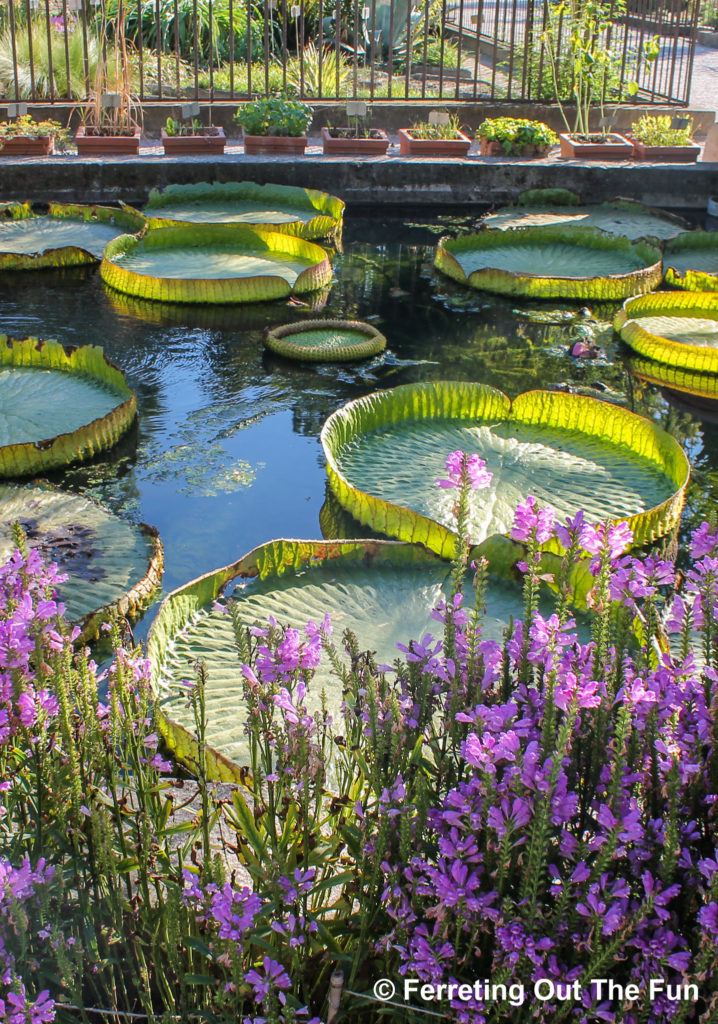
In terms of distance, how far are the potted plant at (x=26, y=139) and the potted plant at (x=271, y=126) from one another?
1.87 metres

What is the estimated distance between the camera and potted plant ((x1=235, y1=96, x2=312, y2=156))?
34.0 ft

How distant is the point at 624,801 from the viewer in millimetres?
1609

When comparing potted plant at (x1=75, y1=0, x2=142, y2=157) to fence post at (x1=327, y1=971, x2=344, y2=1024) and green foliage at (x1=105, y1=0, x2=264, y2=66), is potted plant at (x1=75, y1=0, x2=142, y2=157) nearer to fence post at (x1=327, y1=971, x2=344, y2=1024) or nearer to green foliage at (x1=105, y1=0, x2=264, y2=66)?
green foliage at (x1=105, y1=0, x2=264, y2=66)

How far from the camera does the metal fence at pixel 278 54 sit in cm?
1198

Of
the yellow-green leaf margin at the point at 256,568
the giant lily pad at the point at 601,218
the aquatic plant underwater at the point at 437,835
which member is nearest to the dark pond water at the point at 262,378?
the yellow-green leaf margin at the point at 256,568

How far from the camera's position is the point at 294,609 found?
3.50 meters

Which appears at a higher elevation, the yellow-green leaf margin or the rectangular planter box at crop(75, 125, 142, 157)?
the rectangular planter box at crop(75, 125, 142, 157)

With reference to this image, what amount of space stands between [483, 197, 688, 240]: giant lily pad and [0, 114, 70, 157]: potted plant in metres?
4.24

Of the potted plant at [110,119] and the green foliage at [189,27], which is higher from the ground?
the green foliage at [189,27]

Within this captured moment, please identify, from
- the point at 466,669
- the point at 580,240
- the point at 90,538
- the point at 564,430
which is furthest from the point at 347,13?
the point at 466,669

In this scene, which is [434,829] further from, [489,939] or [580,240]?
[580,240]

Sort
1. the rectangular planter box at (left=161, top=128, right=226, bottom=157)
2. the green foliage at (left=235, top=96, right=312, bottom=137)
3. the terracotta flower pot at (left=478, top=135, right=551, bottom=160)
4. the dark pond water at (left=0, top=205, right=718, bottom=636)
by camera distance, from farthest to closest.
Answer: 1. the terracotta flower pot at (left=478, top=135, right=551, bottom=160)
2. the green foliage at (left=235, top=96, right=312, bottom=137)
3. the rectangular planter box at (left=161, top=128, right=226, bottom=157)
4. the dark pond water at (left=0, top=205, right=718, bottom=636)

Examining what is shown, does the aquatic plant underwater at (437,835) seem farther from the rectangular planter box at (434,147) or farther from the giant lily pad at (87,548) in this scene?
the rectangular planter box at (434,147)

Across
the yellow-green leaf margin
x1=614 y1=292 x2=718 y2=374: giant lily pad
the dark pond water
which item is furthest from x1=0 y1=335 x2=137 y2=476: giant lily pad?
x1=614 y1=292 x2=718 y2=374: giant lily pad
